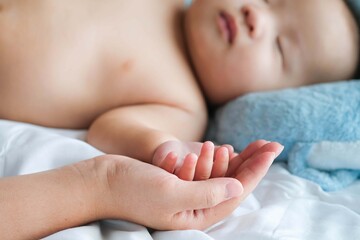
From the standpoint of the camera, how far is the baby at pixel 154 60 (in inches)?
36.6

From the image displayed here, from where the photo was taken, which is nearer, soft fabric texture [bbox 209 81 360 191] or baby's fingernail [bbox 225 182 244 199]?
baby's fingernail [bbox 225 182 244 199]

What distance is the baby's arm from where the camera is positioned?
85cm

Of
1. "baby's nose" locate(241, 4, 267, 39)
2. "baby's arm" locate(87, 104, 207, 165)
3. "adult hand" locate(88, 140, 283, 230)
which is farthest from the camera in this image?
"baby's nose" locate(241, 4, 267, 39)

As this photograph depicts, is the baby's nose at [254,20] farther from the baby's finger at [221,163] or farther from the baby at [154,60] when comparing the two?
the baby's finger at [221,163]

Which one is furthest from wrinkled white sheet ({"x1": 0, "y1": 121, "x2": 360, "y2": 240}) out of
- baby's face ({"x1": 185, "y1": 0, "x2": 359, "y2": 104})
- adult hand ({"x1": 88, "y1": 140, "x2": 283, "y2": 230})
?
baby's face ({"x1": 185, "y1": 0, "x2": 359, "y2": 104})

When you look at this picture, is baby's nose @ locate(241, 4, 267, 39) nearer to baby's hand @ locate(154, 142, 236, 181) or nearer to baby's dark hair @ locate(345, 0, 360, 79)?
baby's dark hair @ locate(345, 0, 360, 79)

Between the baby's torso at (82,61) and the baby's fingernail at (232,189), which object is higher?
the baby's torso at (82,61)

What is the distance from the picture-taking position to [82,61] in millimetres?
968

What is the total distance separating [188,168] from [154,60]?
43 centimetres

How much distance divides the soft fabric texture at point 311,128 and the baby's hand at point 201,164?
284 mm

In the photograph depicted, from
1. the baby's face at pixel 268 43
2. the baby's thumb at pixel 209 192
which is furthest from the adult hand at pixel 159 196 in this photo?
the baby's face at pixel 268 43

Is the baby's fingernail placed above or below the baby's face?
below

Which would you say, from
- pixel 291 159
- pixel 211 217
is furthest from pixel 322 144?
pixel 211 217

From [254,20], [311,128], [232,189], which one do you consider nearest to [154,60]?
[254,20]
